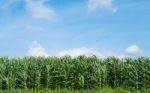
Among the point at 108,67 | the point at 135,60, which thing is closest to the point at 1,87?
the point at 108,67

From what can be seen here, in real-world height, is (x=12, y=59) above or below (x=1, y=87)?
above

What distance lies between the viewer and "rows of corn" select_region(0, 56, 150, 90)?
3272 cm

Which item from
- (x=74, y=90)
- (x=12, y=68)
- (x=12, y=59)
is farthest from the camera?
(x=12, y=59)

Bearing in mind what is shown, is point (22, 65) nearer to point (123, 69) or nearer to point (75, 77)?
point (75, 77)

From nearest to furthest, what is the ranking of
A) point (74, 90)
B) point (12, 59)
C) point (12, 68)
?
1. point (74, 90)
2. point (12, 68)
3. point (12, 59)

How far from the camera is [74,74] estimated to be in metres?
33.5

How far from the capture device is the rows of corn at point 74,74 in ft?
107

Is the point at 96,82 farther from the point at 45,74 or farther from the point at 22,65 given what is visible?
the point at 22,65

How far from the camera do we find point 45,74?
33.2 meters

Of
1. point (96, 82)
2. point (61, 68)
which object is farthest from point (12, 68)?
point (96, 82)

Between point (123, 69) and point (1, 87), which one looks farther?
point (123, 69)

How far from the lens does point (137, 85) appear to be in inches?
1298

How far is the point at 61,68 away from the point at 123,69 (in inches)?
195

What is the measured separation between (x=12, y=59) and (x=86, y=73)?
23.1 feet
